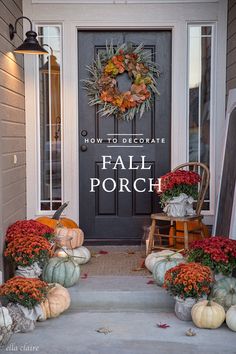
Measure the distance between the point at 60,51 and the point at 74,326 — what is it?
2.58m

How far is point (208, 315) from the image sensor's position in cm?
330

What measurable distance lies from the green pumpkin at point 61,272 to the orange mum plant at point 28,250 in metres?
0.09

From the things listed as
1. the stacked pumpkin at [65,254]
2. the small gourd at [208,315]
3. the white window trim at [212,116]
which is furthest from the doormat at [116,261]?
the small gourd at [208,315]

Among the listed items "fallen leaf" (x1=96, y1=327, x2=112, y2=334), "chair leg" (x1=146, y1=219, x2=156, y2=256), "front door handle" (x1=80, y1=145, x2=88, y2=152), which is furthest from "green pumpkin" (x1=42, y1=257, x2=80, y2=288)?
"front door handle" (x1=80, y1=145, x2=88, y2=152)

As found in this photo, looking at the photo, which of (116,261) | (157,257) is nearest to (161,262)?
(157,257)

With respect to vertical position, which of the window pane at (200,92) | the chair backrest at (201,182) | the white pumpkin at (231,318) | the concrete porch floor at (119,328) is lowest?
the concrete porch floor at (119,328)

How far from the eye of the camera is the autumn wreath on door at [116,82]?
4906 mm

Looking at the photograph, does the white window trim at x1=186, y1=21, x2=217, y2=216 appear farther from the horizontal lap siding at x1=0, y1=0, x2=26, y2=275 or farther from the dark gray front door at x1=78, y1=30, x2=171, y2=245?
the horizontal lap siding at x1=0, y1=0, x2=26, y2=275

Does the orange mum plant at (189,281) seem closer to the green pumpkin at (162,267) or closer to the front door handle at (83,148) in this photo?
the green pumpkin at (162,267)

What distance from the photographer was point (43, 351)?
10.1 feet

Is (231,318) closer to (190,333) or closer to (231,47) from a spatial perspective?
(190,333)

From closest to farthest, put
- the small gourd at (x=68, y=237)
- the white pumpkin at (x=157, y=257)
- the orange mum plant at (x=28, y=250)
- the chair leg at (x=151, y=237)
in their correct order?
the orange mum plant at (x=28, y=250) < the white pumpkin at (x=157, y=257) < the small gourd at (x=68, y=237) < the chair leg at (x=151, y=237)

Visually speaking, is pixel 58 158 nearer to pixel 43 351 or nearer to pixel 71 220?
pixel 71 220

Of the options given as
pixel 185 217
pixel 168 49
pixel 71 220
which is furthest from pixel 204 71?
pixel 71 220
